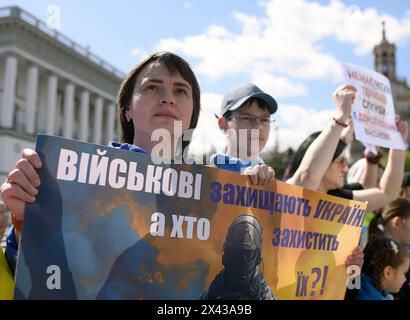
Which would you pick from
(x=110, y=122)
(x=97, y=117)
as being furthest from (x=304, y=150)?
(x=110, y=122)

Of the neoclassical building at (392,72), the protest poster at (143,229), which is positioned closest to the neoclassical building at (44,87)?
the protest poster at (143,229)

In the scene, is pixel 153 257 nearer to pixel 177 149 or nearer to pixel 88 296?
pixel 88 296

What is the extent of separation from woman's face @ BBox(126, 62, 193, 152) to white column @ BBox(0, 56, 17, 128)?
101 ft

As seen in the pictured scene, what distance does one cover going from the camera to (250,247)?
1653mm

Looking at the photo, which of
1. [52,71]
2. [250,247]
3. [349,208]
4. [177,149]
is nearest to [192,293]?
[250,247]

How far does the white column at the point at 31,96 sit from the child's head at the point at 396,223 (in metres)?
31.6

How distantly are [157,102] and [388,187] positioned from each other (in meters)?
2.04

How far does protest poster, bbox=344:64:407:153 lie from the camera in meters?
2.95

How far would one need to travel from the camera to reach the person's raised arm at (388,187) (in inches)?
112

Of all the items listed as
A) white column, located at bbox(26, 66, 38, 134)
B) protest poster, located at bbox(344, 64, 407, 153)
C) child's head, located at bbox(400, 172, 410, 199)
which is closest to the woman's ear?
protest poster, located at bbox(344, 64, 407, 153)

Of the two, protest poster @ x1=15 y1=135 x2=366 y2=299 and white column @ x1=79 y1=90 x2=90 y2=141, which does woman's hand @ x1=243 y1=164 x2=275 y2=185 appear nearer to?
protest poster @ x1=15 y1=135 x2=366 y2=299

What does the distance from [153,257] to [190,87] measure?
0.67 meters

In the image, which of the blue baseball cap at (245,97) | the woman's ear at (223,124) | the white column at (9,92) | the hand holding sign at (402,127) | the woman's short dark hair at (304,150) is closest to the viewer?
the blue baseball cap at (245,97)

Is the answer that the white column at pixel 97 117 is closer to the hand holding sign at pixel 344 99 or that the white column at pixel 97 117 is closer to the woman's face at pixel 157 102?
the hand holding sign at pixel 344 99
